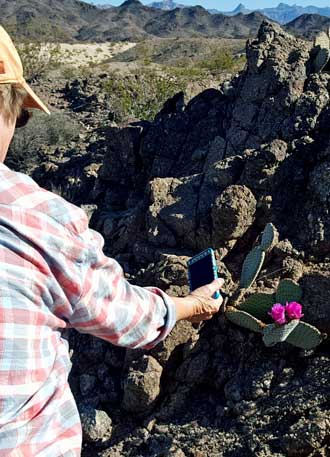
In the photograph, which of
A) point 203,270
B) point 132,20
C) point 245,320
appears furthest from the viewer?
point 132,20

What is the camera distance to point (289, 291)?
3.72m

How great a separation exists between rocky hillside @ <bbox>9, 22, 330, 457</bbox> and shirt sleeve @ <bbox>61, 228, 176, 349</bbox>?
177 cm

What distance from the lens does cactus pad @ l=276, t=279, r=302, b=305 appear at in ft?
12.2

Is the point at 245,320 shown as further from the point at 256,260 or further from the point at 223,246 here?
the point at 223,246

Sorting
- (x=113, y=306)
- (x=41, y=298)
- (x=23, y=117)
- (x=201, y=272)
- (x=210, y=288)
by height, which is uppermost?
(x=23, y=117)

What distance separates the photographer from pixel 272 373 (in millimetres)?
3561

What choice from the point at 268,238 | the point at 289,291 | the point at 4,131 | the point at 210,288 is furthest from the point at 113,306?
the point at 268,238

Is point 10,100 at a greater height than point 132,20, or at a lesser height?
greater

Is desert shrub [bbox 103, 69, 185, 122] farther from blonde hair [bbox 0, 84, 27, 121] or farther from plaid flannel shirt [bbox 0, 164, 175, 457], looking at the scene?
plaid flannel shirt [bbox 0, 164, 175, 457]

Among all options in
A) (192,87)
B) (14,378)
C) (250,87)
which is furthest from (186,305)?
(192,87)

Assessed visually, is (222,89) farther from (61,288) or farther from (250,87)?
(61,288)

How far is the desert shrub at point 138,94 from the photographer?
440 inches

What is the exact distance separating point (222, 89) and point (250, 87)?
0.84 metres

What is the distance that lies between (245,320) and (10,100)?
253 centimetres
